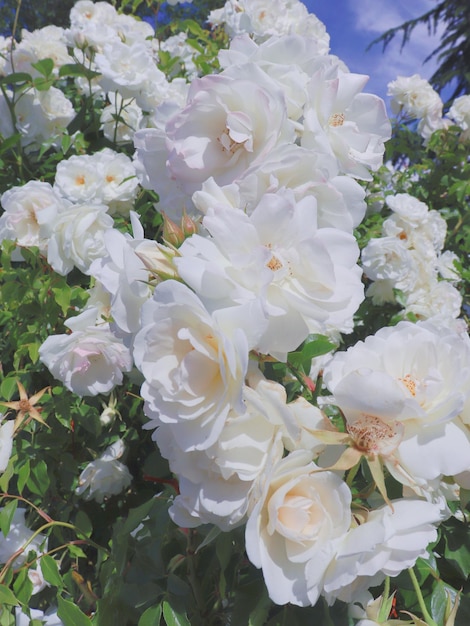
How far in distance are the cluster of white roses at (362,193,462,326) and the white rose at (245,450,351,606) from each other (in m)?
1.63

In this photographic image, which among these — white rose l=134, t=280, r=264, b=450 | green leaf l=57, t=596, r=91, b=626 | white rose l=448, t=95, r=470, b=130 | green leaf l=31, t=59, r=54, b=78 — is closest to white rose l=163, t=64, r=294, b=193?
white rose l=134, t=280, r=264, b=450

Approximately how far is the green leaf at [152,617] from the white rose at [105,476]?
630mm

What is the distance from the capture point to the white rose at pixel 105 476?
1430 millimetres

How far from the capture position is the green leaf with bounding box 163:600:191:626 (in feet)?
2.63

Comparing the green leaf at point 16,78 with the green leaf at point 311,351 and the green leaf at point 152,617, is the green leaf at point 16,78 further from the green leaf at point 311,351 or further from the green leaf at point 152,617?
the green leaf at point 152,617

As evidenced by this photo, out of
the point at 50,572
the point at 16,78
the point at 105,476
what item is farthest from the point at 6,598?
the point at 16,78

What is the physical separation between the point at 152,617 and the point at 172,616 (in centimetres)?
4

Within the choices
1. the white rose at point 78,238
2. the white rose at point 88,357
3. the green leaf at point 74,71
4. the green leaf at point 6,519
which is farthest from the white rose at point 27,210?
the green leaf at point 6,519

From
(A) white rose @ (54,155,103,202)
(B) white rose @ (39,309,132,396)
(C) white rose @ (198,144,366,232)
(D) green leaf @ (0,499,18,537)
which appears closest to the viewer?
(C) white rose @ (198,144,366,232)

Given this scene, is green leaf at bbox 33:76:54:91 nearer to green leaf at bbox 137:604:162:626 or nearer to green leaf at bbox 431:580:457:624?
green leaf at bbox 137:604:162:626

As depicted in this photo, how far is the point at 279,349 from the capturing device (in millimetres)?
625

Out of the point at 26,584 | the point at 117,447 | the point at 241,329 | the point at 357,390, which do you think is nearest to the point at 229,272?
the point at 241,329

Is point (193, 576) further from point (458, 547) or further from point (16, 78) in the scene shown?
→ point (16, 78)

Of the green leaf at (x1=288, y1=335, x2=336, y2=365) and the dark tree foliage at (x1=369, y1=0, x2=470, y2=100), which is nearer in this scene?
the green leaf at (x1=288, y1=335, x2=336, y2=365)
